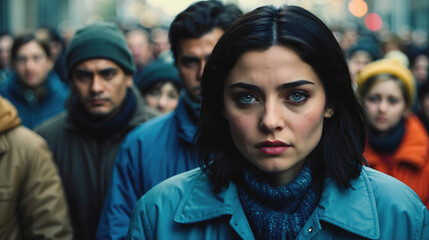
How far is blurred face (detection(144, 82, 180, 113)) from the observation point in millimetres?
5449

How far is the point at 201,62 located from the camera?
347 centimetres

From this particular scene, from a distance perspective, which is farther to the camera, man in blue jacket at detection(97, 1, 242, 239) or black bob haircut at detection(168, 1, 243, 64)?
black bob haircut at detection(168, 1, 243, 64)

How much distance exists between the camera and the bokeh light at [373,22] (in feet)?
141

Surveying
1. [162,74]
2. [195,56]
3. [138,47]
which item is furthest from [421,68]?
[195,56]

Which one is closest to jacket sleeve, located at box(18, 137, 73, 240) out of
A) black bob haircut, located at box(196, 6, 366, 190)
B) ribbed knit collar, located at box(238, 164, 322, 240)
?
black bob haircut, located at box(196, 6, 366, 190)

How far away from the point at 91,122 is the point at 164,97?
149cm

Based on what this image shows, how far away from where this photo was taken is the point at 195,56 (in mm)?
3496

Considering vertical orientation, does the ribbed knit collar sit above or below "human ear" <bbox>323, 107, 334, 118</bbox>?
below

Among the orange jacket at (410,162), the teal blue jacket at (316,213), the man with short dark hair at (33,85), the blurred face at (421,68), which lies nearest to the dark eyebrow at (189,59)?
the teal blue jacket at (316,213)

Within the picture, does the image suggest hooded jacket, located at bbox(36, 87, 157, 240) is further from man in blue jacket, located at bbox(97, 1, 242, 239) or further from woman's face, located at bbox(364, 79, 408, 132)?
woman's face, located at bbox(364, 79, 408, 132)

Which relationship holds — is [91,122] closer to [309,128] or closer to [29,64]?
[309,128]

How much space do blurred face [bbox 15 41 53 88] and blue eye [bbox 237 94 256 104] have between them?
500 cm

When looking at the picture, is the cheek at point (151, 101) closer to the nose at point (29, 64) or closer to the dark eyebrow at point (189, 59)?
the nose at point (29, 64)

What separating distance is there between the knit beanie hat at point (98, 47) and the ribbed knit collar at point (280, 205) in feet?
7.98
